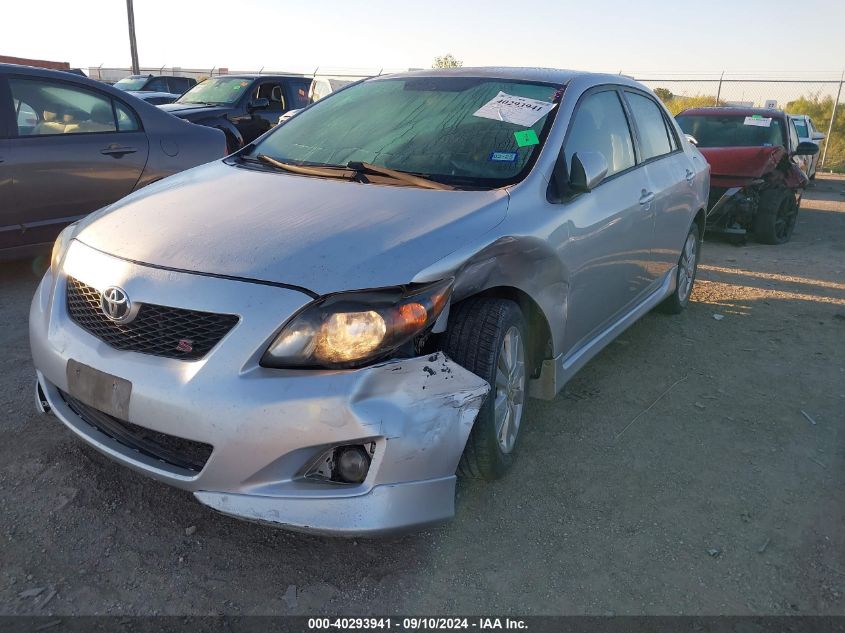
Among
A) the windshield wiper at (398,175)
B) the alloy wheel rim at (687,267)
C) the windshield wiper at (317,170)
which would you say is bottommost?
the alloy wheel rim at (687,267)

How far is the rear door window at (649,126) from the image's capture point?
4.19 metres

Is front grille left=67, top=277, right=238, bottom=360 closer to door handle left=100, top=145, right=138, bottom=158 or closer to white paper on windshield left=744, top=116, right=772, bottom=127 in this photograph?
door handle left=100, top=145, right=138, bottom=158

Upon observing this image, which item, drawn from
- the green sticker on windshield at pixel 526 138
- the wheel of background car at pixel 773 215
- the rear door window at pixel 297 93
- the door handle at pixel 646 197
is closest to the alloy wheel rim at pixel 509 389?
the green sticker on windshield at pixel 526 138

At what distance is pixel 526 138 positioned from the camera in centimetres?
316

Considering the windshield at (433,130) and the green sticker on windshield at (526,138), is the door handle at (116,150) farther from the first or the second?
the green sticker on windshield at (526,138)

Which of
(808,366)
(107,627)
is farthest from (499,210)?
(808,366)

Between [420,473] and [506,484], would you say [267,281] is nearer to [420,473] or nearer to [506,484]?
[420,473]

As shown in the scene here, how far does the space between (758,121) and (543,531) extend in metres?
8.68

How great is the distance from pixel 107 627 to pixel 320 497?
0.72 meters

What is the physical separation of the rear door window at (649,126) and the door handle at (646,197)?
0.85ft

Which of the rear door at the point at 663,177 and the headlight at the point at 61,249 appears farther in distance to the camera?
the rear door at the point at 663,177

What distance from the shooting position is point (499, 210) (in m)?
2.71

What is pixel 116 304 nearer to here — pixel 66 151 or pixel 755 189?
pixel 66 151

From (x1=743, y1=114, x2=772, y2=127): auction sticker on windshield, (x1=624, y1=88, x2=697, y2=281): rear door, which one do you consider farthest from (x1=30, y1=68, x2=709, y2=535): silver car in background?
(x1=743, y1=114, x2=772, y2=127): auction sticker on windshield
